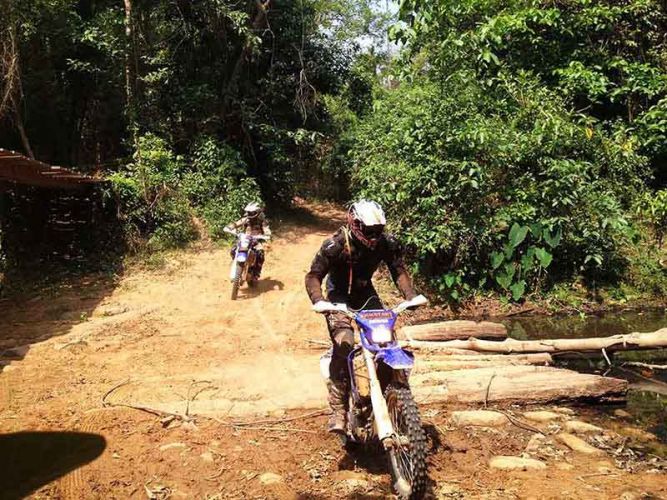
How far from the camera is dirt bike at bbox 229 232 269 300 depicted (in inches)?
374

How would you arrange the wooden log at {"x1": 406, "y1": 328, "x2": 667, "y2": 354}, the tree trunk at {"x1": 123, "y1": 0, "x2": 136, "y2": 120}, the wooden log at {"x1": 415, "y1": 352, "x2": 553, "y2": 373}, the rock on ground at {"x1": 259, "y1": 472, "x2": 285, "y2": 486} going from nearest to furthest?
the rock on ground at {"x1": 259, "y1": 472, "x2": 285, "y2": 486} → the wooden log at {"x1": 415, "y1": 352, "x2": 553, "y2": 373} → the wooden log at {"x1": 406, "y1": 328, "x2": 667, "y2": 354} → the tree trunk at {"x1": 123, "y1": 0, "x2": 136, "y2": 120}

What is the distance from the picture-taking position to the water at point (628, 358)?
5312 millimetres

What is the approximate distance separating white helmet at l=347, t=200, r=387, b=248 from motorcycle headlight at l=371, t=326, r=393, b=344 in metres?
0.71

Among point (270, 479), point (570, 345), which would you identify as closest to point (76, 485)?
point (270, 479)

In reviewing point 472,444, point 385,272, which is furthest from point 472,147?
point 472,444

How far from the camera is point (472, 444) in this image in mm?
4586

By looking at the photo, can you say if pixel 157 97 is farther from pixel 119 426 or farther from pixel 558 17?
pixel 119 426

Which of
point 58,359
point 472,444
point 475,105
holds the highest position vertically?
point 475,105

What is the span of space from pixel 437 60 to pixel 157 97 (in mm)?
8072

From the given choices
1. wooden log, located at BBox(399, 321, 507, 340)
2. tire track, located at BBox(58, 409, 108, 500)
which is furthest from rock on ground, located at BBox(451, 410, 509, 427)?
tire track, located at BBox(58, 409, 108, 500)

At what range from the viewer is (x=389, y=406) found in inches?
150

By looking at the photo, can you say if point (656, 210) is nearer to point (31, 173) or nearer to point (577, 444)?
point (577, 444)

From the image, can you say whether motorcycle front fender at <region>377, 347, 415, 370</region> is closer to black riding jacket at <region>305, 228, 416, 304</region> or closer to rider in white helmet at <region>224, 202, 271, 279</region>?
black riding jacket at <region>305, 228, 416, 304</region>

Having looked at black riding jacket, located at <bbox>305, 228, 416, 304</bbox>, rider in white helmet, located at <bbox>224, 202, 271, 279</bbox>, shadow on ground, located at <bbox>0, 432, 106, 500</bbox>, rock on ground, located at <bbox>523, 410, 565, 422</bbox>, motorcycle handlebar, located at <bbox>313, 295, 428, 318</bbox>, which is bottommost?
shadow on ground, located at <bbox>0, 432, 106, 500</bbox>
